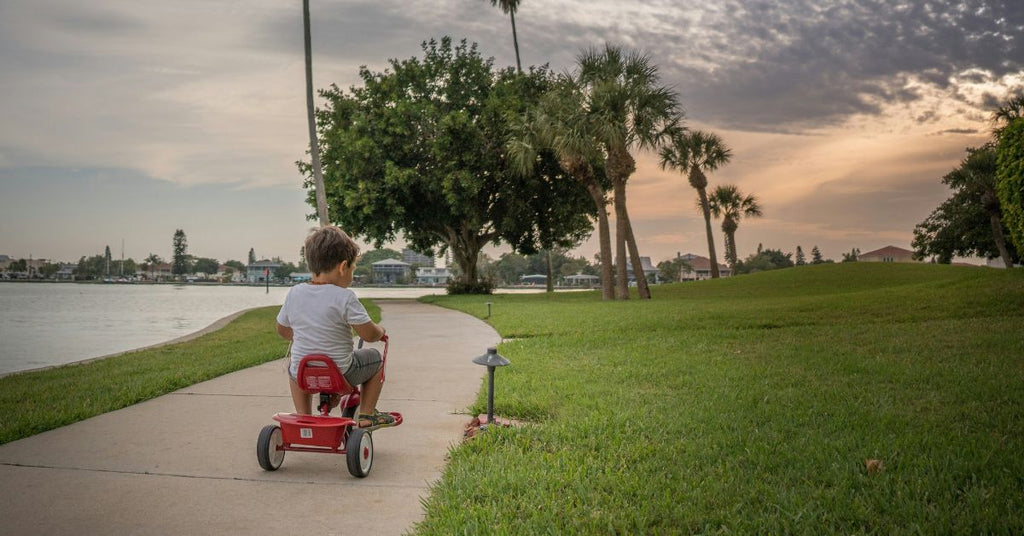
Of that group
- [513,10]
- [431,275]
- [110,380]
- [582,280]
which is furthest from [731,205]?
[431,275]

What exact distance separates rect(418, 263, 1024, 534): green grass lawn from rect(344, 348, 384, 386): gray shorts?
81 centimetres

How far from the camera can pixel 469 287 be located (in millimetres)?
37719

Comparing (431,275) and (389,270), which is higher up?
(389,270)

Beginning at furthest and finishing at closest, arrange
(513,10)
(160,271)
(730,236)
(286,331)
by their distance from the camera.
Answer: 1. (160,271)
2. (730,236)
3. (513,10)
4. (286,331)

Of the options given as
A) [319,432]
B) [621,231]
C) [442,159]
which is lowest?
[319,432]

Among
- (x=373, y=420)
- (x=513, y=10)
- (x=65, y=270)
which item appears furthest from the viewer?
(x=65, y=270)

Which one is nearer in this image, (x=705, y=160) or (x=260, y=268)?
(x=705, y=160)

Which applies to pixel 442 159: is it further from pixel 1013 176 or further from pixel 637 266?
pixel 1013 176

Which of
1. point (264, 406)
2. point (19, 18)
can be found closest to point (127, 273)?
point (19, 18)

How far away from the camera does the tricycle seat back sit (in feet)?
12.7

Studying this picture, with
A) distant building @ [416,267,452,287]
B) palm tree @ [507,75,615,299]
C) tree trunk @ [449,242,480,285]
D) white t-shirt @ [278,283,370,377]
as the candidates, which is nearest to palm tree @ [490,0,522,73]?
tree trunk @ [449,242,480,285]

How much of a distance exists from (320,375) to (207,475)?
3.14 ft

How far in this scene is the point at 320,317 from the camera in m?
3.98

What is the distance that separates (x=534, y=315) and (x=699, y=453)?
13.6m
